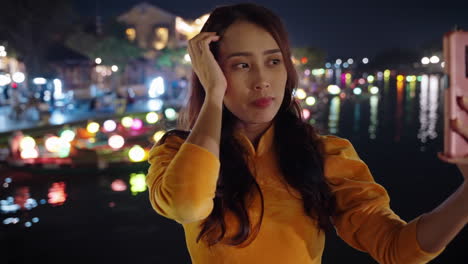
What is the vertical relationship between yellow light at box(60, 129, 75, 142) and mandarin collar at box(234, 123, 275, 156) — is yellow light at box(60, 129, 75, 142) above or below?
below

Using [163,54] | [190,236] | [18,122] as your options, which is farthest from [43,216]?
[163,54]

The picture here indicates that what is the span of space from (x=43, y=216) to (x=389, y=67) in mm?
170543

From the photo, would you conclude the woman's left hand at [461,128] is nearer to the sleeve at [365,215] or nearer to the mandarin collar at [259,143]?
the sleeve at [365,215]

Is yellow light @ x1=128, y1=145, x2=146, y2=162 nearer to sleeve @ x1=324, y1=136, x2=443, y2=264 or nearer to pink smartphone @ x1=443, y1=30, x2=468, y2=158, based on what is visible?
sleeve @ x1=324, y1=136, x2=443, y2=264

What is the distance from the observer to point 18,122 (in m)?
20.1

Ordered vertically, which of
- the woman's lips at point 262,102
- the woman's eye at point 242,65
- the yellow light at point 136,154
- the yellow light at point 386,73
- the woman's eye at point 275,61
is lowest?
the yellow light at point 136,154

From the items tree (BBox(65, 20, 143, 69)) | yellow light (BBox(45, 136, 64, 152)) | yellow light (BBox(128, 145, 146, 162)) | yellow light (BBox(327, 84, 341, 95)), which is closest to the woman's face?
yellow light (BBox(128, 145, 146, 162))

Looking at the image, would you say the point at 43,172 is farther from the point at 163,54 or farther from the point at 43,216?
the point at 163,54

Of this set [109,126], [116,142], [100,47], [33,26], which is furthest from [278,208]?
[100,47]

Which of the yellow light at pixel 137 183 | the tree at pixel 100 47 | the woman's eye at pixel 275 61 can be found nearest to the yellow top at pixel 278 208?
the woman's eye at pixel 275 61

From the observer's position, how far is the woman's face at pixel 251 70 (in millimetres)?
1751

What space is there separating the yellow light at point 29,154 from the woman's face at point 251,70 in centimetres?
1103

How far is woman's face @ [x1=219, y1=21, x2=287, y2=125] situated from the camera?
68.9 inches

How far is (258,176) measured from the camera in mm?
1804
